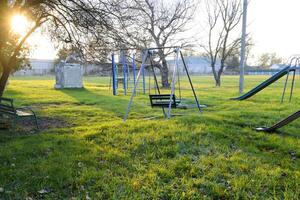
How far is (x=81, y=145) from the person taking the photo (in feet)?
17.0

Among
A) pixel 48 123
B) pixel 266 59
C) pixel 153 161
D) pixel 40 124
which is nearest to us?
pixel 153 161

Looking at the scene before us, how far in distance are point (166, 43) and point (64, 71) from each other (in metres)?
8.56

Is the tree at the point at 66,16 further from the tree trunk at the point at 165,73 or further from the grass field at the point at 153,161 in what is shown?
the tree trunk at the point at 165,73

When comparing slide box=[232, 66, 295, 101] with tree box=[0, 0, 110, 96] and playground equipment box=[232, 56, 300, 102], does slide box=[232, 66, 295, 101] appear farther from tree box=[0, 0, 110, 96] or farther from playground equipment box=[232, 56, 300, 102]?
tree box=[0, 0, 110, 96]

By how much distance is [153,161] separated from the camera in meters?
4.42

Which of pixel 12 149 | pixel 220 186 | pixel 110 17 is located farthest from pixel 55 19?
pixel 220 186

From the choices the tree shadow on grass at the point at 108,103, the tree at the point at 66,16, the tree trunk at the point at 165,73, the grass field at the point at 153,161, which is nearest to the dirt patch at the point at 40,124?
the grass field at the point at 153,161

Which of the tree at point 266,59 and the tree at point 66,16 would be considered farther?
the tree at point 266,59

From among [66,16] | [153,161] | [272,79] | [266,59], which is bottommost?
[153,161]

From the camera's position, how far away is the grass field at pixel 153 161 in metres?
3.49

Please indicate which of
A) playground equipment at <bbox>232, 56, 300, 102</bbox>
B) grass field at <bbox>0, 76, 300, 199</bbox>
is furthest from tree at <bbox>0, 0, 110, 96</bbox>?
playground equipment at <bbox>232, 56, 300, 102</bbox>

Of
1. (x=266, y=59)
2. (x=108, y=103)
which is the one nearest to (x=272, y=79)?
(x=108, y=103)

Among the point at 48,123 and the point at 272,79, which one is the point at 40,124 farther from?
the point at 272,79

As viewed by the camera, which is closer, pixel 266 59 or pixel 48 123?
pixel 48 123
